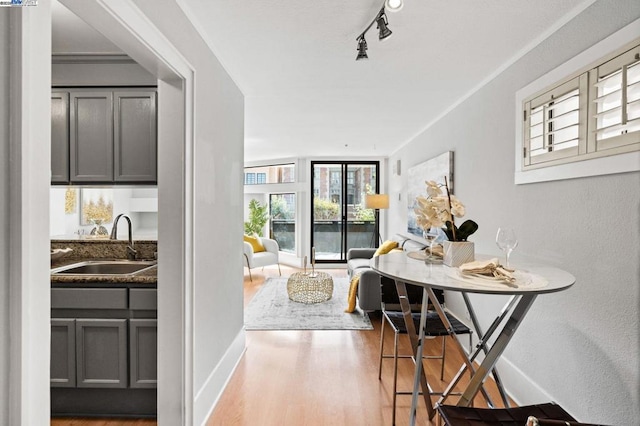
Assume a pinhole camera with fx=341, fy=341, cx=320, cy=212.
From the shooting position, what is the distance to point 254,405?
2291 mm

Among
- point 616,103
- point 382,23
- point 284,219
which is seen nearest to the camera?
point 616,103

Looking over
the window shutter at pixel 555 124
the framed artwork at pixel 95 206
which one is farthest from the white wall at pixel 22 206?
the framed artwork at pixel 95 206

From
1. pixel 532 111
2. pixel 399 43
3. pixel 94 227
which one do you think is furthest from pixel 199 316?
pixel 532 111

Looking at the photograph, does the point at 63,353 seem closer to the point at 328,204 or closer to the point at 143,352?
the point at 143,352

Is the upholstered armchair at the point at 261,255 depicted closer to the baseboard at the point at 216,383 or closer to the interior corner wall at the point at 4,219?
the baseboard at the point at 216,383

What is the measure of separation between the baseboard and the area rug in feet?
2.69

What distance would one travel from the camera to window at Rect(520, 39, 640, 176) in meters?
1.48

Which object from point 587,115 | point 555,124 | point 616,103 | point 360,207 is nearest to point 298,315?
point 555,124

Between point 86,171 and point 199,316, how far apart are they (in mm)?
1296

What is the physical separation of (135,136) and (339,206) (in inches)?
208

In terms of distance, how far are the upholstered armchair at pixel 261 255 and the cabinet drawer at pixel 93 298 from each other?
12.6 ft

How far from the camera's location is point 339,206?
733 centimetres

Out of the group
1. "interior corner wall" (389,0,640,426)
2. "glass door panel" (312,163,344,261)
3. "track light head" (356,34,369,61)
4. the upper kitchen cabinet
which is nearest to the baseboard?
the upper kitchen cabinet

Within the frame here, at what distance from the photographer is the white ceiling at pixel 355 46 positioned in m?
1.84
